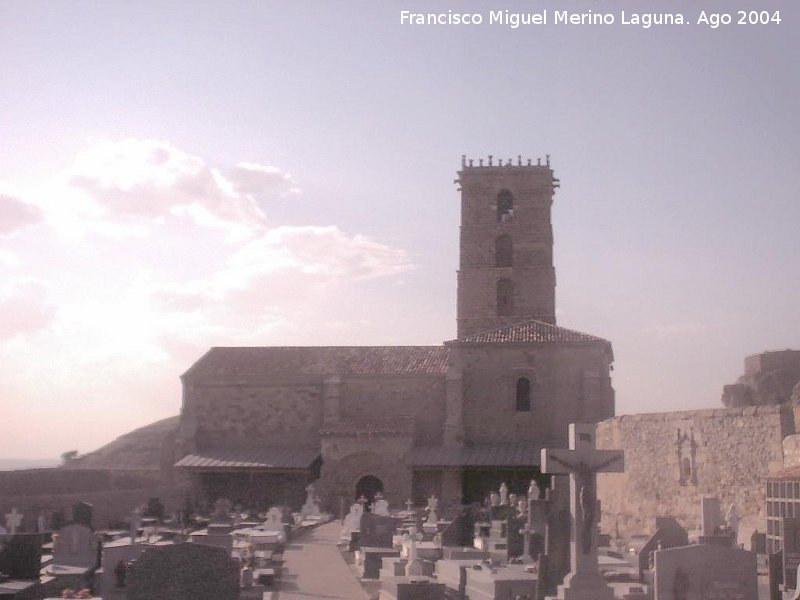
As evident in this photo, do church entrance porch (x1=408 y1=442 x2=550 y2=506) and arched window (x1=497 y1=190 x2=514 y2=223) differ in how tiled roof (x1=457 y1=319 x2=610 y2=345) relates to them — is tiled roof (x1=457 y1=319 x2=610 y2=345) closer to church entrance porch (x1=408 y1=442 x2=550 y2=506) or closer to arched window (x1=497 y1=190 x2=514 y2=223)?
church entrance porch (x1=408 y1=442 x2=550 y2=506)

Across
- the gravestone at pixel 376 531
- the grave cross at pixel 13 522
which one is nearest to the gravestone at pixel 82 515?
the grave cross at pixel 13 522

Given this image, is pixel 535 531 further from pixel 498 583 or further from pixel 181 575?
pixel 181 575

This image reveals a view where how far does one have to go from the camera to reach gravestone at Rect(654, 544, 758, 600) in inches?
400

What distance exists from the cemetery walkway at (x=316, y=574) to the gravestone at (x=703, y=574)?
16.7ft

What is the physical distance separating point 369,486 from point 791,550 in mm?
19757

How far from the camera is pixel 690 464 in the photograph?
→ 2106 centimetres

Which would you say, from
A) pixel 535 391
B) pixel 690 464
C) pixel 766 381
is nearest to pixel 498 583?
pixel 690 464

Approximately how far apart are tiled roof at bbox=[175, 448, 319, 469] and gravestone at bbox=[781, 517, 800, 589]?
20.4m

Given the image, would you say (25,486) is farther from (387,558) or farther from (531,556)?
(531,556)

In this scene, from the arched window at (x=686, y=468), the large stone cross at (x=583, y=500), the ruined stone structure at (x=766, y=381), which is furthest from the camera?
the ruined stone structure at (x=766, y=381)

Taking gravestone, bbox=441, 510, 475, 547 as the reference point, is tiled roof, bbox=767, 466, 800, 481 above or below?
above

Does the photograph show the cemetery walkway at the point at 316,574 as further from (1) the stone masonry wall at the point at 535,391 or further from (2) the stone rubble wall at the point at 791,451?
(1) the stone masonry wall at the point at 535,391

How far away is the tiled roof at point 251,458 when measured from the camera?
31781mm

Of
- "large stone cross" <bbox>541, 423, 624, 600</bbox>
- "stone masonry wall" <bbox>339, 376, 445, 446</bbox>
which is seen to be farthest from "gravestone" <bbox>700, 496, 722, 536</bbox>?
"stone masonry wall" <bbox>339, 376, 445, 446</bbox>
